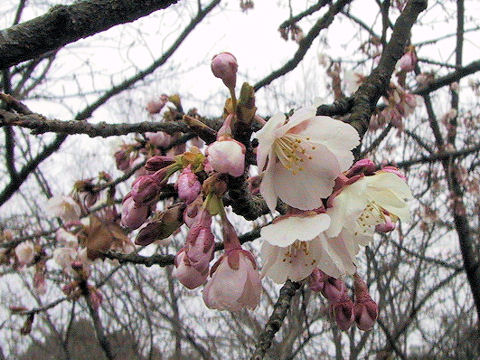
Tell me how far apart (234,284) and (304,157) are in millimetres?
312

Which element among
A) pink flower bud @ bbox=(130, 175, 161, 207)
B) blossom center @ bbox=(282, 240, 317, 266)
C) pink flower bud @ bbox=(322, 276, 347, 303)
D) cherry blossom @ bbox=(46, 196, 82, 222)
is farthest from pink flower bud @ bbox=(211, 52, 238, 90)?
cherry blossom @ bbox=(46, 196, 82, 222)

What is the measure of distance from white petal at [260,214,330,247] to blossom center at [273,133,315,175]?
0.13 meters

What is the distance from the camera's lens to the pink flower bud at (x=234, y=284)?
2.66 ft

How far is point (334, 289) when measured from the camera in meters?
0.96

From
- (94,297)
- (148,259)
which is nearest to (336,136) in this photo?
(148,259)

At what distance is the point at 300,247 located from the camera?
91cm

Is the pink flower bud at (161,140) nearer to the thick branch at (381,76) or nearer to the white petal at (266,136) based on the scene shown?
the thick branch at (381,76)

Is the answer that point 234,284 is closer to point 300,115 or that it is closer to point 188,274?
point 188,274

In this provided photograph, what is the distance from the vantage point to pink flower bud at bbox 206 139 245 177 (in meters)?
0.75

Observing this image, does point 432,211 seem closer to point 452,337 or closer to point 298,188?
point 452,337

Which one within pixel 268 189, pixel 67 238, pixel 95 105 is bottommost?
pixel 268 189

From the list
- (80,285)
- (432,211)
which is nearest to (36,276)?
(80,285)

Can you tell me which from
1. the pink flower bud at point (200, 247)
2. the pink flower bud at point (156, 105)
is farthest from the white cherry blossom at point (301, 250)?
the pink flower bud at point (156, 105)

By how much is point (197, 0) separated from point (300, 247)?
261 cm
